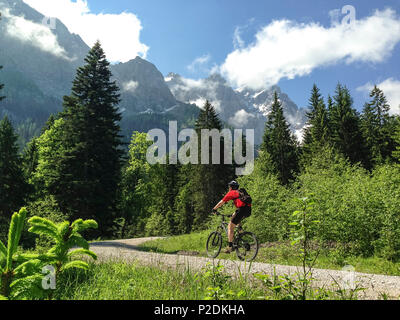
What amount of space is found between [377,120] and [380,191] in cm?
4182

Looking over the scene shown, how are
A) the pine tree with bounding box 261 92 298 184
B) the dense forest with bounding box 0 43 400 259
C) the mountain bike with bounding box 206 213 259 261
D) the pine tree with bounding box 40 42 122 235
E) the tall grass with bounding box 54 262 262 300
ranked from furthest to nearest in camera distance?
the pine tree with bounding box 261 92 298 184
the pine tree with bounding box 40 42 122 235
the dense forest with bounding box 0 43 400 259
the mountain bike with bounding box 206 213 259 261
the tall grass with bounding box 54 262 262 300

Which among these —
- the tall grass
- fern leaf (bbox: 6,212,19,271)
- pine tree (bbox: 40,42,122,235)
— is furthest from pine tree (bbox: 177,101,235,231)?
fern leaf (bbox: 6,212,19,271)

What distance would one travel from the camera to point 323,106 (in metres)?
44.7

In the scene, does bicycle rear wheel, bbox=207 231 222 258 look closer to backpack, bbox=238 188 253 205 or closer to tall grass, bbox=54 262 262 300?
backpack, bbox=238 188 253 205

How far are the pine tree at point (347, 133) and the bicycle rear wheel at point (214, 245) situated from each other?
3603 centimetres

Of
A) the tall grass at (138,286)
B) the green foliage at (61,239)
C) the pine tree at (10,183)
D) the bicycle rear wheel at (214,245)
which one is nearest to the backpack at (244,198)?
the bicycle rear wheel at (214,245)

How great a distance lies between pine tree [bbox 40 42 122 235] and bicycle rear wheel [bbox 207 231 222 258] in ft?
49.5

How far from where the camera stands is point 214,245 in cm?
987

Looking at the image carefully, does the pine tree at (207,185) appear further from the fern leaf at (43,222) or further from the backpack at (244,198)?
the fern leaf at (43,222)

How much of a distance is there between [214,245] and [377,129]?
46024 mm

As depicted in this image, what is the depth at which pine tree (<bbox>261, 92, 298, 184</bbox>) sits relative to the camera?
4422 centimetres

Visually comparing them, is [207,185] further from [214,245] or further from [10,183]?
[214,245]

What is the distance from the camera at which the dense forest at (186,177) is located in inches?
435
